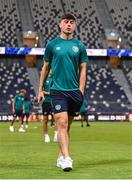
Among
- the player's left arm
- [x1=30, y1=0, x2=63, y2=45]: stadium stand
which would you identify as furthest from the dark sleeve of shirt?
[x1=30, y1=0, x2=63, y2=45]: stadium stand

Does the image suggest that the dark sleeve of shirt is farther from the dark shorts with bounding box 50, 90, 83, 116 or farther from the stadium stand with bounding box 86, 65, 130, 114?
the stadium stand with bounding box 86, 65, 130, 114

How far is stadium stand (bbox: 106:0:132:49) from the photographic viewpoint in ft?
213

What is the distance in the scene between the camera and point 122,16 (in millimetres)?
66812

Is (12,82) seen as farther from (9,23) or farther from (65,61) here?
(65,61)

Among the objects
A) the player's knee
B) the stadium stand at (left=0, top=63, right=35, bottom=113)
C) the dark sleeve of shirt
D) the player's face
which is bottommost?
the stadium stand at (left=0, top=63, right=35, bottom=113)

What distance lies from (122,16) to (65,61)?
5837 cm

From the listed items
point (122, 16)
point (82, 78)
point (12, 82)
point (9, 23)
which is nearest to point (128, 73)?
point (122, 16)

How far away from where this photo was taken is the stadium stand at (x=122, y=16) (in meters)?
65.1

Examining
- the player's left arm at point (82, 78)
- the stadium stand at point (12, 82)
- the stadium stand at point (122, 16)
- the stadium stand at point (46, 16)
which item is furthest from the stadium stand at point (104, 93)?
the player's left arm at point (82, 78)

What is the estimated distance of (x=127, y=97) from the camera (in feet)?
195

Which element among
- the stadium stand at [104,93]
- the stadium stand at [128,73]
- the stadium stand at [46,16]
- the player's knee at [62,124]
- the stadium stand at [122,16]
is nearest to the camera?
the player's knee at [62,124]

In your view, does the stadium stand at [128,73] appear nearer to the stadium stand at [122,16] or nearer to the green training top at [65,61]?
the stadium stand at [122,16]

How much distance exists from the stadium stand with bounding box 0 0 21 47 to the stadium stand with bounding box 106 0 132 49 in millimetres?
11120

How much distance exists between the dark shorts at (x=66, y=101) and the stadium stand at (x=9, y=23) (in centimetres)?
5200
